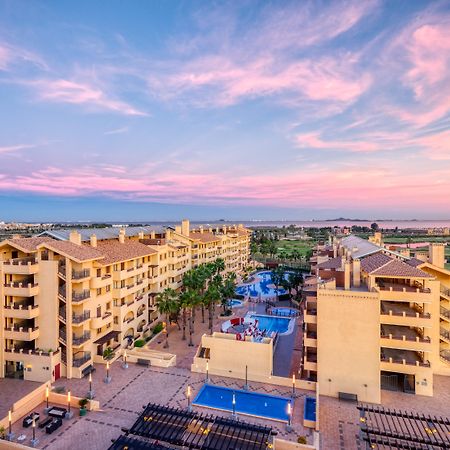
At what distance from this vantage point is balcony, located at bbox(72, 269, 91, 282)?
3528 centimetres

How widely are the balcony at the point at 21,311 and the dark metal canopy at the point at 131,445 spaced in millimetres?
17782

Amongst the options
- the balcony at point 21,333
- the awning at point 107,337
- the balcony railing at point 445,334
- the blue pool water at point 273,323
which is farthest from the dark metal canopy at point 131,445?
the balcony railing at point 445,334

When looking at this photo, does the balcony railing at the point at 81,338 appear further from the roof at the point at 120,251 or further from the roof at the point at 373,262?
the roof at the point at 373,262

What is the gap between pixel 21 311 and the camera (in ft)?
115

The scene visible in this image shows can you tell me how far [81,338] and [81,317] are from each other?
88.9 inches

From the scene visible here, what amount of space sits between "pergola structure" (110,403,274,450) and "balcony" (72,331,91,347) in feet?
40.0

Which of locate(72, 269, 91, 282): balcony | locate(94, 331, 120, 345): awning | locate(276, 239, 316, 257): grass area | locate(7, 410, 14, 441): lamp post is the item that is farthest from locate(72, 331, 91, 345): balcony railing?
locate(276, 239, 316, 257): grass area

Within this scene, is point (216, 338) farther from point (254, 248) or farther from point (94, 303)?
point (254, 248)

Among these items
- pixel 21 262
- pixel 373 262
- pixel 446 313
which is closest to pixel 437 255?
pixel 446 313

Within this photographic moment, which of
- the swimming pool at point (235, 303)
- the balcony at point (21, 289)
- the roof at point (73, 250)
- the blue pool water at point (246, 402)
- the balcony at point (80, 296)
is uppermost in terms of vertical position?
the roof at point (73, 250)

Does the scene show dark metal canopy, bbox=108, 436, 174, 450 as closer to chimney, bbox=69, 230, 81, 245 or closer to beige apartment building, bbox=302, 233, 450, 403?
beige apartment building, bbox=302, 233, 450, 403

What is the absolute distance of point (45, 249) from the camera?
36.6 m

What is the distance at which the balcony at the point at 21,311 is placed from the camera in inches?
1374

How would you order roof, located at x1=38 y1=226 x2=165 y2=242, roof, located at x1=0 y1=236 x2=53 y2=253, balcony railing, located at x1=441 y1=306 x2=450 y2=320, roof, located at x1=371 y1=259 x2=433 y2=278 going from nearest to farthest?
1. roof, located at x1=371 y1=259 x2=433 y2=278
2. roof, located at x1=0 y1=236 x2=53 y2=253
3. balcony railing, located at x1=441 y1=306 x2=450 y2=320
4. roof, located at x1=38 y1=226 x2=165 y2=242
